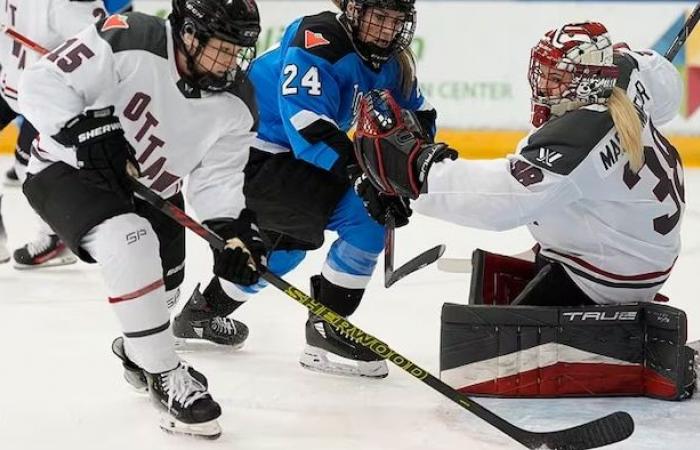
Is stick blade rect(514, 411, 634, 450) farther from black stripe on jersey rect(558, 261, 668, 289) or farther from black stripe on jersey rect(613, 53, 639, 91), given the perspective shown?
black stripe on jersey rect(613, 53, 639, 91)

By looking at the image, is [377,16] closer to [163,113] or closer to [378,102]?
[378,102]

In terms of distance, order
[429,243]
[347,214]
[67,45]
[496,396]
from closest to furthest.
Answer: [67,45] → [496,396] → [347,214] → [429,243]

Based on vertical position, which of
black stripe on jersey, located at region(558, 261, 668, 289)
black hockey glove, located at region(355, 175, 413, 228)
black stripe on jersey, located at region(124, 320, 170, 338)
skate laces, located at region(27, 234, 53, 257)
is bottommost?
skate laces, located at region(27, 234, 53, 257)

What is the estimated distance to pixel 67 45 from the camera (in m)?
2.54

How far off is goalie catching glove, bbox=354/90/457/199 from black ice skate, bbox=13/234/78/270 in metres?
1.84

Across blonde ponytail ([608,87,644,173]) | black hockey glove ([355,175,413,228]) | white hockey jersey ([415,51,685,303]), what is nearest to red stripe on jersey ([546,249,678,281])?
white hockey jersey ([415,51,685,303])

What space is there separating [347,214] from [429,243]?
4.98ft

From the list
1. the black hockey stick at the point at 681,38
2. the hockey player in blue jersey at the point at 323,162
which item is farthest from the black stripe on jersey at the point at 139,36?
the black hockey stick at the point at 681,38

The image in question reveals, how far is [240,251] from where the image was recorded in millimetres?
2592

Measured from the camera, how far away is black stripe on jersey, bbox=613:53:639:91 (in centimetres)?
318

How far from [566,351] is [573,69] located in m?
0.63

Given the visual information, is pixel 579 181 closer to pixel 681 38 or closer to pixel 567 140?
pixel 567 140

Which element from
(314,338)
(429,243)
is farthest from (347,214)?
Answer: (429,243)

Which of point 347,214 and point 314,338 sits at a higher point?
point 347,214
